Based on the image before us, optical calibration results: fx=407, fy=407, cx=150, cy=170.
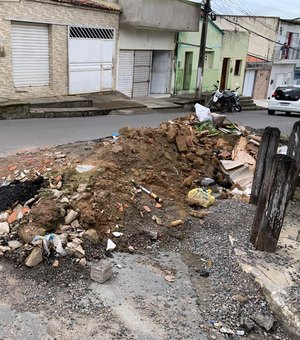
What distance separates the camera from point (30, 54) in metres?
15.1

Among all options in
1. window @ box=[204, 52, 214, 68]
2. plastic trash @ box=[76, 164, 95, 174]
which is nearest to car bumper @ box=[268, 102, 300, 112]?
window @ box=[204, 52, 214, 68]

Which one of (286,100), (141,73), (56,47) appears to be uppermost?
(56,47)

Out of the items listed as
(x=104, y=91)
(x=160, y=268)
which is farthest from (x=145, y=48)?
(x=160, y=268)

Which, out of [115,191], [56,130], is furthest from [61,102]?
[115,191]

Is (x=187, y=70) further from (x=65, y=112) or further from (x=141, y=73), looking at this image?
(x=65, y=112)

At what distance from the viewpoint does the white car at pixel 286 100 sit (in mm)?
20609

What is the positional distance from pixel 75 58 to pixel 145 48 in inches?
202

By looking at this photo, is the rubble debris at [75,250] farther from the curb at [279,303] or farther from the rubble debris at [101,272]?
the curb at [279,303]

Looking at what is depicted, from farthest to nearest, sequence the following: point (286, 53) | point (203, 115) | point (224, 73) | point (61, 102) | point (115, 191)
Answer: point (286, 53)
point (224, 73)
point (61, 102)
point (203, 115)
point (115, 191)

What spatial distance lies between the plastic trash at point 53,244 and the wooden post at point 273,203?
234 cm

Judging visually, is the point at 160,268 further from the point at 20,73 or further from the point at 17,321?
the point at 20,73

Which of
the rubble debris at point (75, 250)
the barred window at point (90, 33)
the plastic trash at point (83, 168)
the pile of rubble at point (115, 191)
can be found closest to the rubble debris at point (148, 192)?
the pile of rubble at point (115, 191)

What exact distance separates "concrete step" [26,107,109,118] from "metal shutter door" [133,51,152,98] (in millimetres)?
5806

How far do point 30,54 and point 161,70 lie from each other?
911 centimetres
